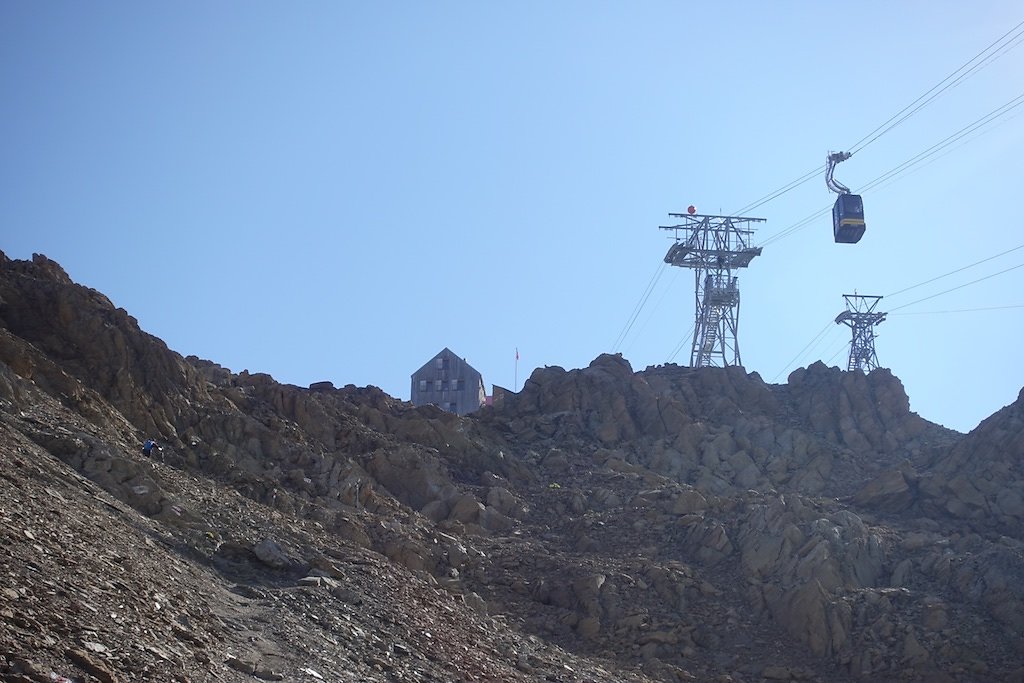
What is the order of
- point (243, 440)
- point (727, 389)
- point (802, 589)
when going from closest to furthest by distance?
1. point (802, 589)
2. point (243, 440)
3. point (727, 389)

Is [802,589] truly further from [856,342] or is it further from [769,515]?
[856,342]

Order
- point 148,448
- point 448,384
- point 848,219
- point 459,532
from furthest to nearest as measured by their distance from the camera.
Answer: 1. point 448,384
2. point 848,219
3. point 459,532
4. point 148,448

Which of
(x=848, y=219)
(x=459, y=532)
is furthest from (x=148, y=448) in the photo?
(x=848, y=219)

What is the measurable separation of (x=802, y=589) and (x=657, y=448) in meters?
12.2

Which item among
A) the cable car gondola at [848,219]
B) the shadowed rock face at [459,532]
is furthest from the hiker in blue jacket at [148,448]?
the cable car gondola at [848,219]

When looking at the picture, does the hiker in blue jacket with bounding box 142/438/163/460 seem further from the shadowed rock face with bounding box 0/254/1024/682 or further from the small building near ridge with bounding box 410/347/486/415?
the small building near ridge with bounding box 410/347/486/415

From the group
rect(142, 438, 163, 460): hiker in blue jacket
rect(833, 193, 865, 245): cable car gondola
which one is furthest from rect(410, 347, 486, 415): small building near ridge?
rect(142, 438, 163, 460): hiker in blue jacket

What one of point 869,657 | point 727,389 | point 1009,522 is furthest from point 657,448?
point 869,657

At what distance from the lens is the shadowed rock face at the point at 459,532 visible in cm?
1847

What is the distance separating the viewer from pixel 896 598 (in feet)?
94.4

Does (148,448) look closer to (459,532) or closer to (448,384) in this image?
A: (459,532)

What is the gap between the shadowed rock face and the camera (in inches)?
727

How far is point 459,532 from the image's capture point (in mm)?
31125

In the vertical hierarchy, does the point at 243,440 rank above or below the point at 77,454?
above
